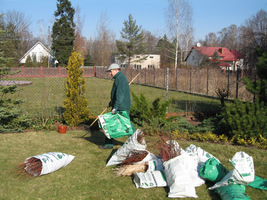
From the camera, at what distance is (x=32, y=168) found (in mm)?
4395

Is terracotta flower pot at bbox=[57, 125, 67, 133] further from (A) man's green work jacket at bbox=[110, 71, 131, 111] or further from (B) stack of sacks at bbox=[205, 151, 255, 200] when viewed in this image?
(B) stack of sacks at bbox=[205, 151, 255, 200]

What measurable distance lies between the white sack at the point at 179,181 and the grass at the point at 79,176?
146mm

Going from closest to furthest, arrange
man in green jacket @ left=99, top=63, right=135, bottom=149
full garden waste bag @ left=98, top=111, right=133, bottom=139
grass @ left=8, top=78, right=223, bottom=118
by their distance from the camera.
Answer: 1. full garden waste bag @ left=98, top=111, right=133, bottom=139
2. man in green jacket @ left=99, top=63, right=135, bottom=149
3. grass @ left=8, top=78, right=223, bottom=118

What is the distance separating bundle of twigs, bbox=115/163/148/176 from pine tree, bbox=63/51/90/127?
3692 mm

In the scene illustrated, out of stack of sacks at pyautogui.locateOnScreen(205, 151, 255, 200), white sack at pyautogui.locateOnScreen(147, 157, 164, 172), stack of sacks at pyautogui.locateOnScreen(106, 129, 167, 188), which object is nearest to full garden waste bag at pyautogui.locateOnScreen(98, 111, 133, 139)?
stack of sacks at pyautogui.locateOnScreen(106, 129, 167, 188)

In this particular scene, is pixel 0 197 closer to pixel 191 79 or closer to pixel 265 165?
pixel 265 165

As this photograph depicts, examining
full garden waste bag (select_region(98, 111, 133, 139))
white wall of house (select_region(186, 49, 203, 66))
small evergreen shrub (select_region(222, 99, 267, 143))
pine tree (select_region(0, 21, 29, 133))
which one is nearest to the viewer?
full garden waste bag (select_region(98, 111, 133, 139))

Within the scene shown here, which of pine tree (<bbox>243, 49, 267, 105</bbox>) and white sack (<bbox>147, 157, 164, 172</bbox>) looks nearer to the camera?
white sack (<bbox>147, 157, 164, 172</bbox>)

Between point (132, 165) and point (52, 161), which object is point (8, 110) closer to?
point (52, 161)

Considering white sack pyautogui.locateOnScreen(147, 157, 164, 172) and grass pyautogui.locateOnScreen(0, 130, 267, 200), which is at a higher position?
white sack pyautogui.locateOnScreen(147, 157, 164, 172)

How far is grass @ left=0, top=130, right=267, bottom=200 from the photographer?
12.2ft

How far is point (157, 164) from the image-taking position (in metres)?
4.29

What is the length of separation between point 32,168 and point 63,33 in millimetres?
44692

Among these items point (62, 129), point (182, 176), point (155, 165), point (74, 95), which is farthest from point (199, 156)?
point (74, 95)
